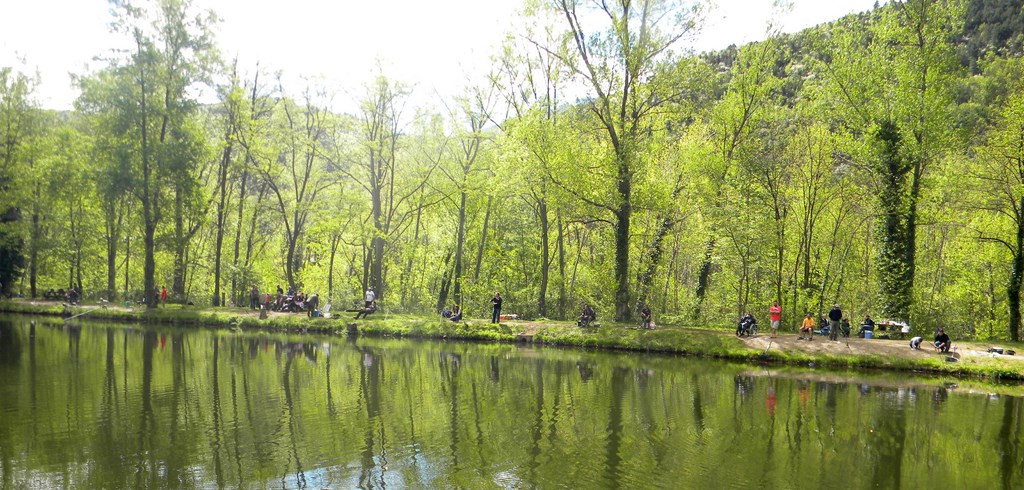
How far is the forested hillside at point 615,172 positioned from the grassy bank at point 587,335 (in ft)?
10.1

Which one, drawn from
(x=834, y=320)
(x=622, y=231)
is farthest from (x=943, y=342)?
(x=622, y=231)

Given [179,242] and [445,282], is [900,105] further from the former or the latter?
[179,242]

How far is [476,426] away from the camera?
42.5 feet

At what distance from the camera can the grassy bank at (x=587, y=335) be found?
21.9 meters

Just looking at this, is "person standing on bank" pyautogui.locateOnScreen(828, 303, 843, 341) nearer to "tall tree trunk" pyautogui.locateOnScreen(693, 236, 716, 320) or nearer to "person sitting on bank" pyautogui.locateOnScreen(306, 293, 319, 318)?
"tall tree trunk" pyautogui.locateOnScreen(693, 236, 716, 320)

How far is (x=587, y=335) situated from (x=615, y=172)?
7.52m

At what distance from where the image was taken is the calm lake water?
9727mm

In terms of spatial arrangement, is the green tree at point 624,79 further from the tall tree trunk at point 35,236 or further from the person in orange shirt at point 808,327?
the tall tree trunk at point 35,236

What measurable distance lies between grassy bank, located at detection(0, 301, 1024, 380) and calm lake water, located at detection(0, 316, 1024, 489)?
231 centimetres

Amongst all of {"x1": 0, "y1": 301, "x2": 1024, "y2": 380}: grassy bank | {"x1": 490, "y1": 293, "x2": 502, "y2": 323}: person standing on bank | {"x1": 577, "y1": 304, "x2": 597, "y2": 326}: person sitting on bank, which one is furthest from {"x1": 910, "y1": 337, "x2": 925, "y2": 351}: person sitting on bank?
{"x1": 490, "y1": 293, "x2": 502, "y2": 323}: person standing on bank

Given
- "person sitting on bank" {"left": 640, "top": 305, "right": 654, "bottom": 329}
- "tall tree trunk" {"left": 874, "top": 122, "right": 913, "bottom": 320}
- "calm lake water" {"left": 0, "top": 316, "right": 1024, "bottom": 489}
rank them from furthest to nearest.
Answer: "person sitting on bank" {"left": 640, "top": 305, "right": 654, "bottom": 329} < "tall tree trunk" {"left": 874, "top": 122, "right": 913, "bottom": 320} < "calm lake water" {"left": 0, "top": 316, "right": 1024, "bottom": 489}

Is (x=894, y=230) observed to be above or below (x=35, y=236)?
above

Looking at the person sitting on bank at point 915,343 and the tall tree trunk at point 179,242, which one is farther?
the tall tree trunk at point 179,242

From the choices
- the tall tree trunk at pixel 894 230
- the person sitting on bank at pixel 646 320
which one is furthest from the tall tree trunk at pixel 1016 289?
the person sitting on bank at pixel 646 320
